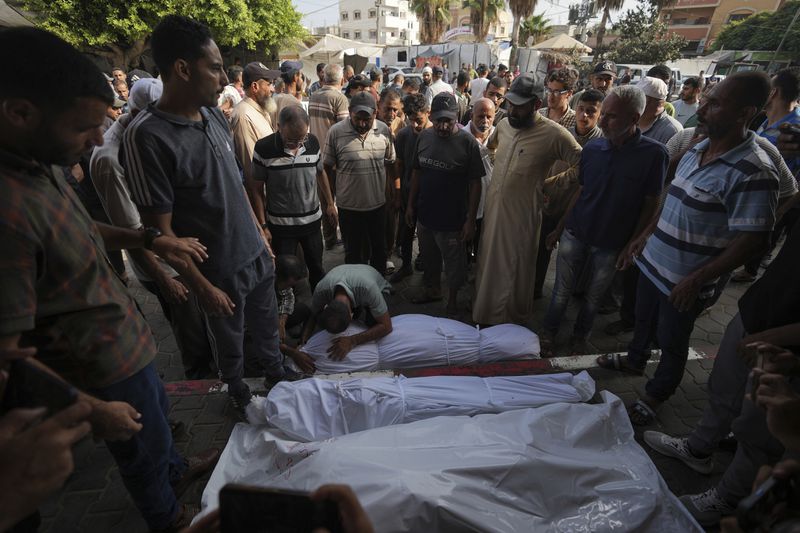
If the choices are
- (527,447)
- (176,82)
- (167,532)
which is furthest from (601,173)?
(167,532)

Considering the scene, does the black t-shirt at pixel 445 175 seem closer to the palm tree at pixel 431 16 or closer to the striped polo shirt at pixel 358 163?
the striped polo shirt at pixel 358 163

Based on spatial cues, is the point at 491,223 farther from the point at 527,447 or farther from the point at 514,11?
the point at 514,11

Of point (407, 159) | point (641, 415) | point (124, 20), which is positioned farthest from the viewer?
point (124, 20)

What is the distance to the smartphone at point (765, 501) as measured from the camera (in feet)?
3.11

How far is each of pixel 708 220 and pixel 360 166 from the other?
2699 millimetres

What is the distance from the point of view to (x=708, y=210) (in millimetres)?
2197

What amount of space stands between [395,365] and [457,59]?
2332cm

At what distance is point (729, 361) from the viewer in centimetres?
203

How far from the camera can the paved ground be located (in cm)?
208

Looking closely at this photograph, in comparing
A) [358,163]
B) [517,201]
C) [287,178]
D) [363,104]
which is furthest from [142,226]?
[517,201]

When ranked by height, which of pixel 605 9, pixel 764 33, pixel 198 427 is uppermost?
pixel 605 9

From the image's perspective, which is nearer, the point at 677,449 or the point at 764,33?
the point at 677,449

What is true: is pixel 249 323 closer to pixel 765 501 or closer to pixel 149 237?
pixel 149 237

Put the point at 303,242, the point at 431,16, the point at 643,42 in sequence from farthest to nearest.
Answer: the point at 431,16 → the point at 643,42 → the point at 303,242
